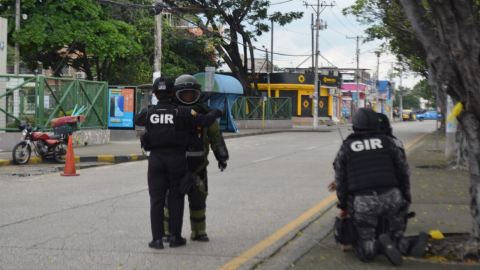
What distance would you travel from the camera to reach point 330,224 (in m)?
8.12

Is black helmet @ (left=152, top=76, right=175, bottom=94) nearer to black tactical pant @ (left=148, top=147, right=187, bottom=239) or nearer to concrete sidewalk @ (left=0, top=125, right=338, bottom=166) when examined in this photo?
black tactical pant @ (left=148, top=147, right=187, bottom=239)

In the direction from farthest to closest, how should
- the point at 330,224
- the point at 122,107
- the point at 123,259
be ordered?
1. the point at 122,107
2. the point at 330,224
3. the point at 123,259

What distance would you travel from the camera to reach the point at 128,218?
8719 millimetres

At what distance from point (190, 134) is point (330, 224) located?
94.7 inches

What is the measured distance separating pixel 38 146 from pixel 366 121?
42.7 feet

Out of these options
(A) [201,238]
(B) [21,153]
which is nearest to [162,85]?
(A) [201,238]

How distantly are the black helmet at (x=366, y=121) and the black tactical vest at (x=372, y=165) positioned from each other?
11cm

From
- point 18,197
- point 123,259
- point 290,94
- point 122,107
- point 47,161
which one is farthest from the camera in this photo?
point 290,94

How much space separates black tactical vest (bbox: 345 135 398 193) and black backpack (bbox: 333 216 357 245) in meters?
0.31

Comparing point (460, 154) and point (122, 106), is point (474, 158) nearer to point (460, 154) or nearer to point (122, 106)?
point (460, 154)

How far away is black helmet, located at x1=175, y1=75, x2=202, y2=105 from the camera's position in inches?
268

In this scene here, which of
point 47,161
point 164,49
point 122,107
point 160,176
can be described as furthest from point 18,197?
point 164,49

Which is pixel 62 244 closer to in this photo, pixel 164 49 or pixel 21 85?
pixel 21 85

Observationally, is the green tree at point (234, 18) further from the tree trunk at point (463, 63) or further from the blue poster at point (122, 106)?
the tree trunk at point (463, 63)
